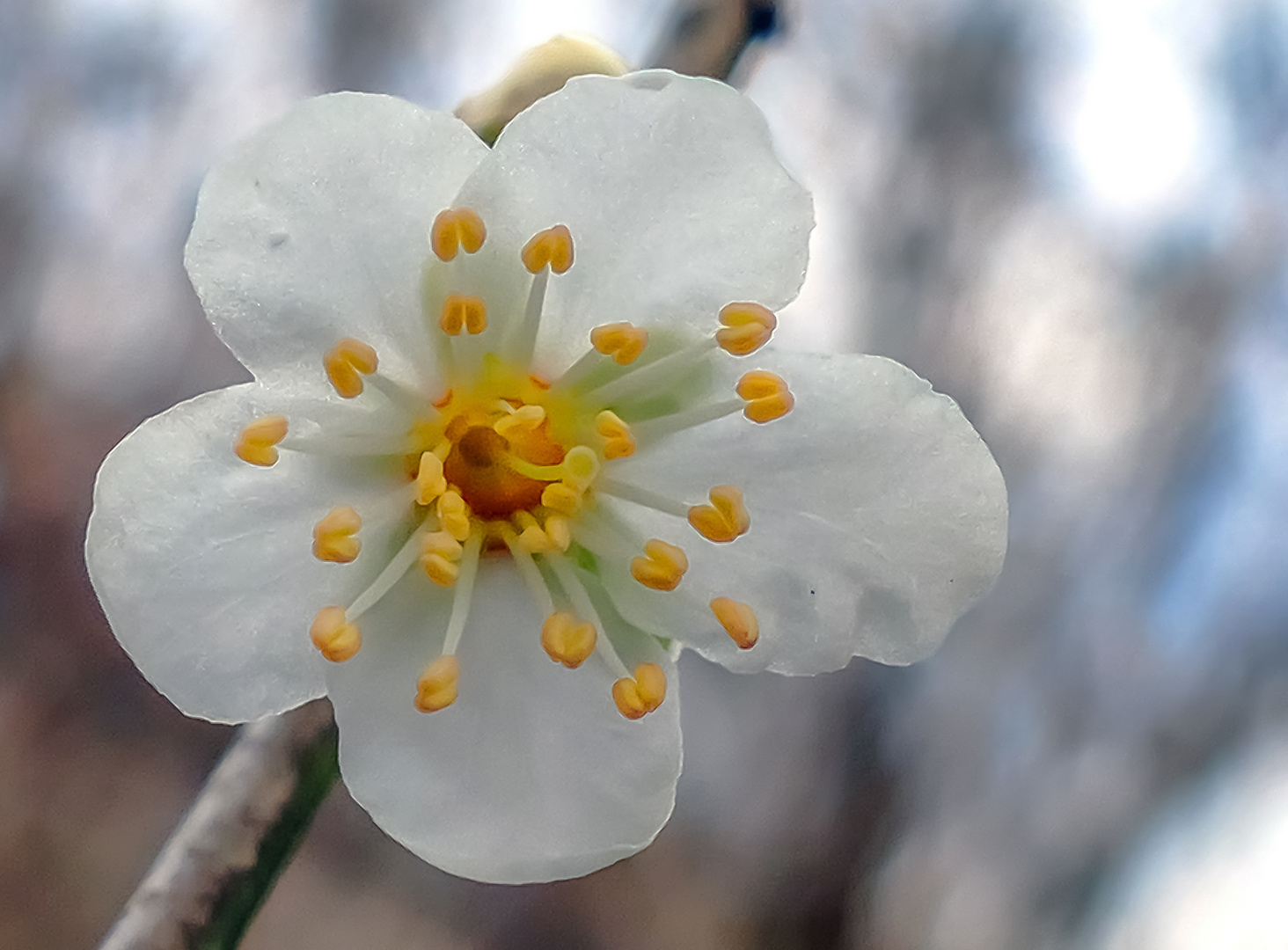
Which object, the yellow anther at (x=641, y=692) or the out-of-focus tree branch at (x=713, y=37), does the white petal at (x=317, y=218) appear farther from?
the out-of-focus tree branch at (x=713, y=37)

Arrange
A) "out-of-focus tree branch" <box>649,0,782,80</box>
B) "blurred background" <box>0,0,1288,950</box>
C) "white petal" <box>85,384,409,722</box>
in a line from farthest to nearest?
"blurred background" <box>0,0,1288,950</box> < "out-of-focus tree branch" <box>649,0,782,80</box> < "white petal" <box>85,384,409,722</box>

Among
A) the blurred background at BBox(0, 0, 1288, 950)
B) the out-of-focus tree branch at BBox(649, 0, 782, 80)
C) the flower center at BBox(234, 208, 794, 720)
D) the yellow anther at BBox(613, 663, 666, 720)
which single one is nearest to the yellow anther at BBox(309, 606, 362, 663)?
the flower center at BBox(234, 208, 794, 720)

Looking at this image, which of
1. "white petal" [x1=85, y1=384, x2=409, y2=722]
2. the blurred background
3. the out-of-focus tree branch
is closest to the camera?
"white petal" [x1=85, y1=384, x2=409, y2=722]

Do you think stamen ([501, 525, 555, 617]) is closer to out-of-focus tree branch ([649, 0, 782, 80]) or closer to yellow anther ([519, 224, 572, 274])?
yellow anther ([519, 224, 572, 274])

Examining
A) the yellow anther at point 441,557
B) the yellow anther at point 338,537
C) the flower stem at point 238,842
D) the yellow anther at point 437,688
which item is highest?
the yellow anther at point 338,537

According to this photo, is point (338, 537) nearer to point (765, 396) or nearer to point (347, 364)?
point (347, 364)

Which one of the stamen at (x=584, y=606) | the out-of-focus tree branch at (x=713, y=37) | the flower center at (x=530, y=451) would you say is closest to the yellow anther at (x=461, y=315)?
the flower center at (x=530, y=451)

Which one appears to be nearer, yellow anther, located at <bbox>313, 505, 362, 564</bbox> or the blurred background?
yellow anther, located at <bbox>313, 505, 362, 564</bbox>
